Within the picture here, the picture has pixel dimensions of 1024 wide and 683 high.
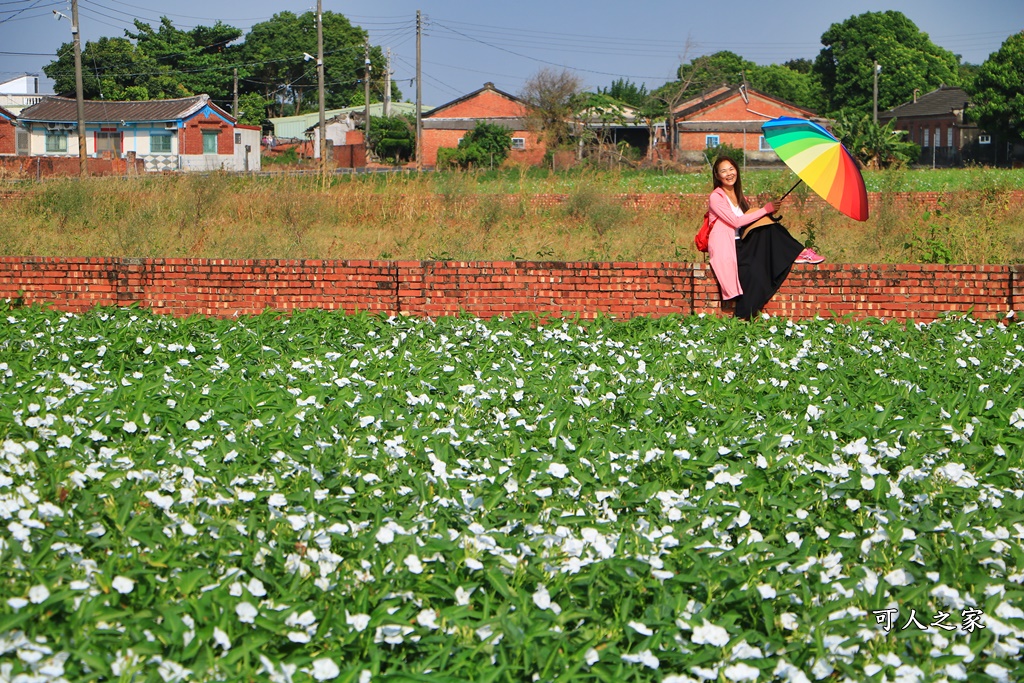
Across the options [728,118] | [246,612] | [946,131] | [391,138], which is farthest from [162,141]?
[246,612]

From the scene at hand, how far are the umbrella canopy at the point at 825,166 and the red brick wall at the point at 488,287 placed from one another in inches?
48.1

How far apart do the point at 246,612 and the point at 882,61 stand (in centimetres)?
8472

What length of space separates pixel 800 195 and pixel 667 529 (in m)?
15.0

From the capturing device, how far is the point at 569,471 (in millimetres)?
4750

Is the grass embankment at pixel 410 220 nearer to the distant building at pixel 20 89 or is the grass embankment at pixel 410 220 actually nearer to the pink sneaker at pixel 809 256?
the pink sneaker at pixel 809 256

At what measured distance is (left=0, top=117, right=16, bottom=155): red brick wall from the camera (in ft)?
168

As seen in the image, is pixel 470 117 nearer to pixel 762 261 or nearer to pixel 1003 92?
pixel 1003 92

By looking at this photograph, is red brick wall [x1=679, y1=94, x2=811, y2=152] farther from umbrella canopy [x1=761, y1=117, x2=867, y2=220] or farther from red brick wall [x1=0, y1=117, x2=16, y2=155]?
umbrella canopy [x1=761, y1=117, x2=867, y2=220]

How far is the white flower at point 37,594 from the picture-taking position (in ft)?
10.3

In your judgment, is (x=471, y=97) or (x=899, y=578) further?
(x=471, y=97)

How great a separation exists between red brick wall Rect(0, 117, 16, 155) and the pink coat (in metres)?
50.4

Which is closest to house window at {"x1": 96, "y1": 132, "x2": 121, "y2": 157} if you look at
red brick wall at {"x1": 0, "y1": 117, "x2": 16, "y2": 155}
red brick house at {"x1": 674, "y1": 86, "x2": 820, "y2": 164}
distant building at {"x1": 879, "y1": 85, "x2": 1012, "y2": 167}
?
red brick wall at {"x1": 0, "y1": 117, "x2": 16, "y2": 155}

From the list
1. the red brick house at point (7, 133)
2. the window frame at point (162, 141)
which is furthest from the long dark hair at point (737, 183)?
the red brick house at point (7, 133)

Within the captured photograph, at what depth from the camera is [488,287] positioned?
976 centimetres
